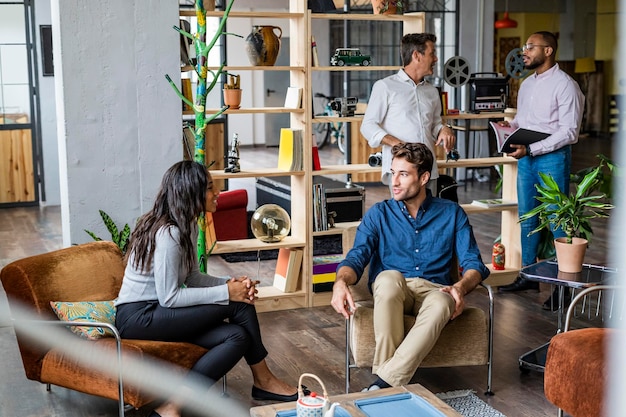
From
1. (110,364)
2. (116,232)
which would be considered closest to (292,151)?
(116,232)

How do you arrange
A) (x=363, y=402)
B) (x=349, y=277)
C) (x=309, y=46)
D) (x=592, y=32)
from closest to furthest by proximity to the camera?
(x=363, y=402) < (x=349, y=277) < (x=309, y=46) < (x=592, y=32)

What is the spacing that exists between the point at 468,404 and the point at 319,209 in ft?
6.57

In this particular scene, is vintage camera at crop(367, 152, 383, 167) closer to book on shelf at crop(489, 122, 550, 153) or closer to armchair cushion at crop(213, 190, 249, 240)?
book on shelf at crop(489, 122, 550, 153)

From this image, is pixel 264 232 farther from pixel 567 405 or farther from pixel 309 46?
pixel 567 405

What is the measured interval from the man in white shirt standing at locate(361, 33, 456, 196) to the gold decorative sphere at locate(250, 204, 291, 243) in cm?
69

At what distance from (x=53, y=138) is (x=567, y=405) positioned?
7741 millimetres

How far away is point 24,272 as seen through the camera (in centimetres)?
332

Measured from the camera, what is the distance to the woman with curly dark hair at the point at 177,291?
129 inches

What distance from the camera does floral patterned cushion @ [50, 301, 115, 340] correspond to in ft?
10.8

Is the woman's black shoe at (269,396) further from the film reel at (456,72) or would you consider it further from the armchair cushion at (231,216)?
the armchair cushion at (231,216)

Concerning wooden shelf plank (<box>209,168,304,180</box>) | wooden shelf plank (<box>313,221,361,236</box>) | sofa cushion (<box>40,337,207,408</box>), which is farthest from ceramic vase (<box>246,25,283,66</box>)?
sofa cushion (<box>40,337,207,408</box>)

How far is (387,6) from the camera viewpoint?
17.7 feet

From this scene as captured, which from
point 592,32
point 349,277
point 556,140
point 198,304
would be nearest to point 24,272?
point 198,304

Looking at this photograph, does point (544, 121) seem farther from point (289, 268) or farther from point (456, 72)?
point (289, 268)
